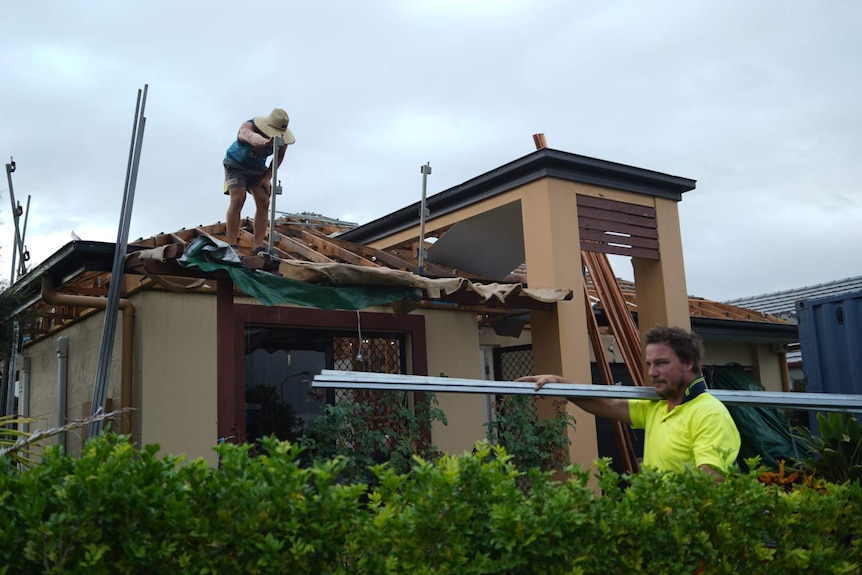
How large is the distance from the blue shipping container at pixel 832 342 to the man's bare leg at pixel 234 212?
239 inches

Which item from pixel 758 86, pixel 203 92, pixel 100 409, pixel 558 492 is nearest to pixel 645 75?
pixel 758 86

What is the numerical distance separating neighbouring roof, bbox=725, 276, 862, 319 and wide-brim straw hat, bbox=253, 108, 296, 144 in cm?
1508

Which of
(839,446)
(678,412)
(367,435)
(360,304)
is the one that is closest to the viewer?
(678,412)

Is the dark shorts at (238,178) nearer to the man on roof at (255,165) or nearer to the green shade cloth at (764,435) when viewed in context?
the man on roof at (255,165)

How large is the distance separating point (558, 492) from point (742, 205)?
2286 cm

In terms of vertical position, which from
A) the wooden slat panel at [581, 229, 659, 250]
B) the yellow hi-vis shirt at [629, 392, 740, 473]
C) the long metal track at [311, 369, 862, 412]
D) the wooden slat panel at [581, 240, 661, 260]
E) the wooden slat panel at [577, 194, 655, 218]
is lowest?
the yellow hi-vis shirt at [629, 392, 740, 473]

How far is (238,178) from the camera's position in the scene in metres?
8.25

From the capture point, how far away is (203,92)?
1247cm

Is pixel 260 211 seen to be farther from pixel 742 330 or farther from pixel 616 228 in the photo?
pixel 742 330

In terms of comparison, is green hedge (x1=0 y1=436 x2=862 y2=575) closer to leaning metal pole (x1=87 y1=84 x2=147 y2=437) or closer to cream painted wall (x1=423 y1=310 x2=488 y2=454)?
leaning metal pole (x1=87 y1=84 x2=147 y2=437)

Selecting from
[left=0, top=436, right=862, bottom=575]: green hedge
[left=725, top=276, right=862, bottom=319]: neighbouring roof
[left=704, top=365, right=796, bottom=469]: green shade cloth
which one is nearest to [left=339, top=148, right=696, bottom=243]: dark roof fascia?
[left=704, top=365, right=796, bottom=469]: green shade cloth

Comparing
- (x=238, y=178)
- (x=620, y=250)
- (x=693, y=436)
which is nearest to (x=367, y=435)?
(x=238, y=178)

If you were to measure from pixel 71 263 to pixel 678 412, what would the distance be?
5.73 metres

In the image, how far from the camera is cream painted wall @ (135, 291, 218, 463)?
8195mm
